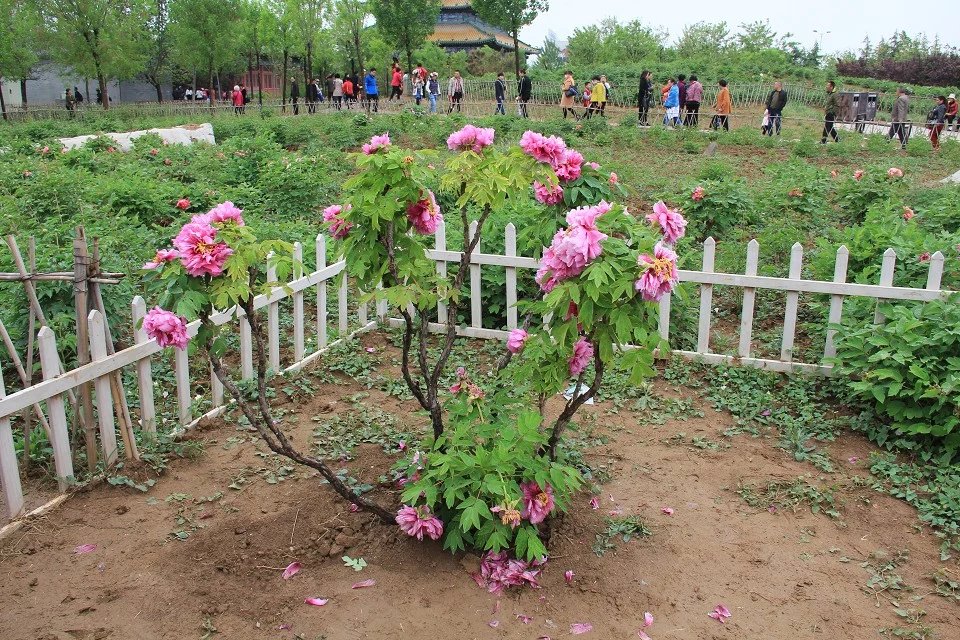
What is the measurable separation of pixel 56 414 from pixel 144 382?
575 millimetres

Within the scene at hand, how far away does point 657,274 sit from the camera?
3.12 m

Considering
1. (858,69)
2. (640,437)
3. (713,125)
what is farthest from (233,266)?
(858,69)

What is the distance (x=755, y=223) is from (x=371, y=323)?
15.2 feet

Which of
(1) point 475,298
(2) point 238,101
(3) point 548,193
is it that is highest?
(2) point 238,101

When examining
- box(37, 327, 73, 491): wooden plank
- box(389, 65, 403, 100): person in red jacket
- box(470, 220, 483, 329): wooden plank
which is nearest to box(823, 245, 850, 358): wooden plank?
box(470, 220, 483, 329): wooden plank

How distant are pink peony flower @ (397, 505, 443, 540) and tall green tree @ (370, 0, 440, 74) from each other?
36.0 m

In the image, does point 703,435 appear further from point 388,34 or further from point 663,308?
point 388,34

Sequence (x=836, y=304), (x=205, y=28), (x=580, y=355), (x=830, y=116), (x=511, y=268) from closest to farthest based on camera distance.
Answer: (x=580, y=355) → (x=836, y=304) → (x=511, y=268) → (x=830, y=116) → (x=205, y=28)

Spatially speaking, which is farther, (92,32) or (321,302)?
(92,32)

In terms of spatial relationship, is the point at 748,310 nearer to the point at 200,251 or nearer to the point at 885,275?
the point at 885,275

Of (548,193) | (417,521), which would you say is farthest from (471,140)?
(417,521)

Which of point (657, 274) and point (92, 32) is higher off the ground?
point (92, 32)

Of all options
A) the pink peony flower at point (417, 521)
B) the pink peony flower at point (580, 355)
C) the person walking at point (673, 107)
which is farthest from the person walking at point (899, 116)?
the pink peony flower at point (417, 521)

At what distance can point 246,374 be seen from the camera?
550cm
